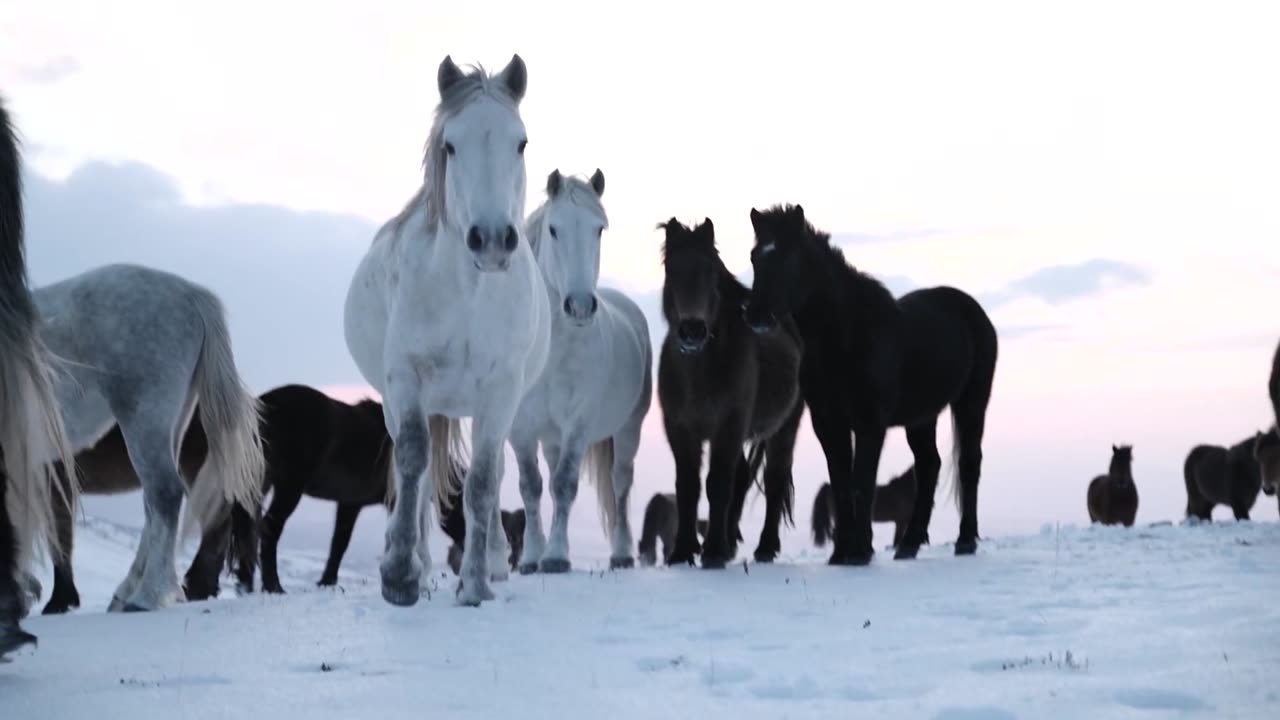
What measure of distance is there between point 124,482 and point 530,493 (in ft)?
9.91

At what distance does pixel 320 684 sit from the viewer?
4379 millimetres

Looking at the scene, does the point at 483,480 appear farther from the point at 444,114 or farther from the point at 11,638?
the point at 11,638

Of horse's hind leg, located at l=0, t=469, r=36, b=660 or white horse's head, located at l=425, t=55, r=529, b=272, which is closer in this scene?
Answer: horse's hind leg, located at l=0, t=469, r=36, b=660

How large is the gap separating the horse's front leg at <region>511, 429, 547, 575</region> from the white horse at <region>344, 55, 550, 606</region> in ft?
6.98

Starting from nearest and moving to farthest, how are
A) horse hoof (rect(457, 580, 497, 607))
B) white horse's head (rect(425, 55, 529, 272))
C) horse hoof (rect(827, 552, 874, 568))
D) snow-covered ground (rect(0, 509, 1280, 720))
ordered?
snow-covered ground (rect(0, 509, 1280, 720))
white horse's head (rect(425, 55, 529, 272))
horse hoof (rect(457, 580, 497, 607))
horse hoof (rect(827, 552, 874, 568))

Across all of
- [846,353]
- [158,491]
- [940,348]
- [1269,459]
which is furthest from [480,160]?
[1269,459]

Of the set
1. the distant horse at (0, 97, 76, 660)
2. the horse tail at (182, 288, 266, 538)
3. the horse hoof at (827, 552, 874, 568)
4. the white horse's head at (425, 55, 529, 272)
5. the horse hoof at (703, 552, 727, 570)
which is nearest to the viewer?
the distant horse at (0, 97, 76, 660)

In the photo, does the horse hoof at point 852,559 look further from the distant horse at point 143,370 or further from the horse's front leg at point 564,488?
the distant horse at point 143,370

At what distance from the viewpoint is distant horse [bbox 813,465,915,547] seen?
57.3 feet

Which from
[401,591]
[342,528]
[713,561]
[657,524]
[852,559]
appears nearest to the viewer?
[401,591]

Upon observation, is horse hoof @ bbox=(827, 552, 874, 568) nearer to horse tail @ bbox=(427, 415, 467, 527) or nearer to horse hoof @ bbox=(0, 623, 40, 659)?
horse tail @ bbox=(427, 415, 467, 527)

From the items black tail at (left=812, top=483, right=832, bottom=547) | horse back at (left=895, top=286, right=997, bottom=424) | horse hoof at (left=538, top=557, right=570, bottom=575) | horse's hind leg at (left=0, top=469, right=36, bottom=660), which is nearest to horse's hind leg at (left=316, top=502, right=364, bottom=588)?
horse hoof at (left=538, top=557, right=570, bottom=575)

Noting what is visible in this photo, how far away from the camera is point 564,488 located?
9.13 meters

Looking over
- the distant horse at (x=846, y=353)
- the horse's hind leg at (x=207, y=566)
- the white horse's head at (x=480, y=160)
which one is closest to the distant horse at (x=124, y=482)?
the horse's hind leg at (x=207, y=566)
